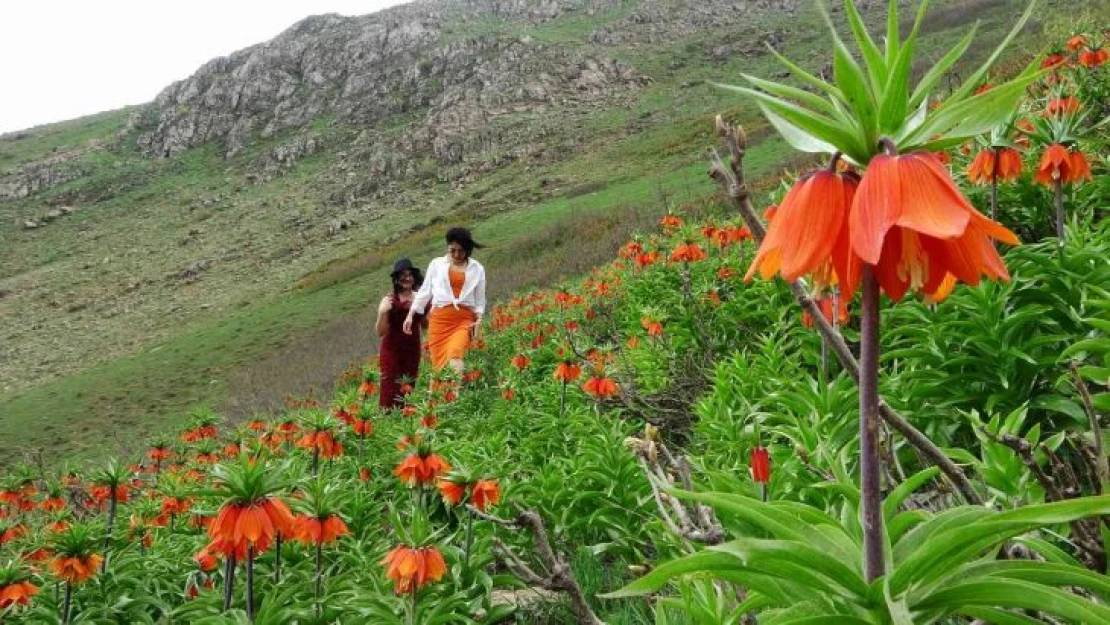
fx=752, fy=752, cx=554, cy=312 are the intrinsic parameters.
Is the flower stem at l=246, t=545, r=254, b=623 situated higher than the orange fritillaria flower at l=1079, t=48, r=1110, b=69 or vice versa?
the orange fritillaria flower at l=1079, t=48, r=1110, b=69

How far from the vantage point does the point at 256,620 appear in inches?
96.4

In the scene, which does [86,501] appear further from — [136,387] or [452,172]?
[452,172]

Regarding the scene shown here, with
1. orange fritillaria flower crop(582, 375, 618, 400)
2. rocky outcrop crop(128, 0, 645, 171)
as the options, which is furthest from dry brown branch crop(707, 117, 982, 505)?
rocky outcrop crop(128, 0, 645, 171)

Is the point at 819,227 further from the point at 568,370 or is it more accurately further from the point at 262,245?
the point at 262,245

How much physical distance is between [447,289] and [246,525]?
4904 mm

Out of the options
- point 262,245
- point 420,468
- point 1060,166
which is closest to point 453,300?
point 420,468

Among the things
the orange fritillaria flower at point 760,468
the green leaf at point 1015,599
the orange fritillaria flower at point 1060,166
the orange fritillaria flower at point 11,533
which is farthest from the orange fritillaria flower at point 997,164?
the orange fritillaria flower at point 11,533

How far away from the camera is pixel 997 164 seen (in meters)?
3.58

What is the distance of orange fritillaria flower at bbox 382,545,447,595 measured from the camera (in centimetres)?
229

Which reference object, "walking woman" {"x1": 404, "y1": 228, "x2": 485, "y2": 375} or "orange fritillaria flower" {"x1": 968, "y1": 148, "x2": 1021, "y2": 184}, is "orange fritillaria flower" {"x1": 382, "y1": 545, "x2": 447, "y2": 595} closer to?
Answer: "orange fritillaria flower" {"x1": 968, "y1": 148, "x2": 1021, "y2": 184}

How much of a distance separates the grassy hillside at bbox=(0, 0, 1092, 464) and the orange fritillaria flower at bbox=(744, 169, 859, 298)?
13.2 metres

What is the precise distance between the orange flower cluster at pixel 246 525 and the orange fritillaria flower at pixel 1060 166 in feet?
11.1

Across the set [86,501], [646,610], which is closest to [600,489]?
[646,610]

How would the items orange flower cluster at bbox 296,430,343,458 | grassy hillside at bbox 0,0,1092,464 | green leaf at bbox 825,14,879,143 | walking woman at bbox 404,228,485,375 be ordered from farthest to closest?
grassy hillside at bbox 0,0,1092,464, walking woman at bbox 404,228,485,375, orange flower cluster at bbox 296,430,343,458, green leaf at bbox 825,14,879,143
